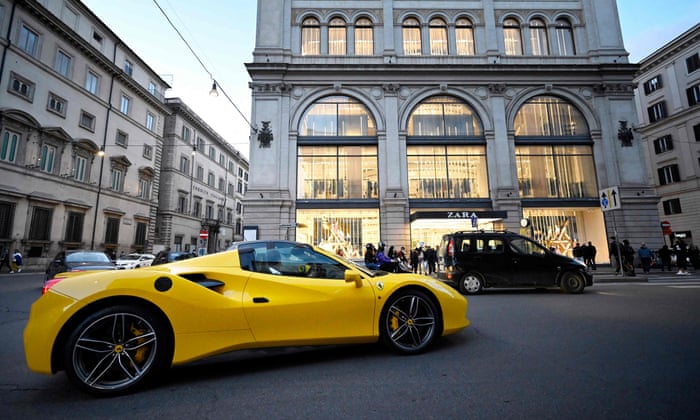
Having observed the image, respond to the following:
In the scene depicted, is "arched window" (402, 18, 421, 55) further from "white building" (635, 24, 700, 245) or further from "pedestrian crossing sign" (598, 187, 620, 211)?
"white building" (635, 24, 700, 245)

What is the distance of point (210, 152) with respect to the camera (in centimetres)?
4525

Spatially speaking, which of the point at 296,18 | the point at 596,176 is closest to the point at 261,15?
the point at 296,18

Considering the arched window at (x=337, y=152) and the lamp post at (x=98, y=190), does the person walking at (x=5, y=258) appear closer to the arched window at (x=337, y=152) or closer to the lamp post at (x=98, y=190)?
the lamp post at (x=98, y=190)

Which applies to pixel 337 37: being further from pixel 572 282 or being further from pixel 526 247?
pixel 572 282

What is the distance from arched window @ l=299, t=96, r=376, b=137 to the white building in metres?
25.9

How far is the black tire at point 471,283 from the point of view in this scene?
30.8 feet

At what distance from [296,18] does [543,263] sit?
22374mm

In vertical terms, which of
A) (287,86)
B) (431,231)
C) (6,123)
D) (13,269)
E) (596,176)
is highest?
(287,86)

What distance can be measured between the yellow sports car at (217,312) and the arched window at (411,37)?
22.7 meters

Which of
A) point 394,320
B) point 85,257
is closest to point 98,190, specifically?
point 85,257

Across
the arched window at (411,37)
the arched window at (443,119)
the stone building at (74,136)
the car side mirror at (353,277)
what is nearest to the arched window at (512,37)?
the arched window at (443,119)

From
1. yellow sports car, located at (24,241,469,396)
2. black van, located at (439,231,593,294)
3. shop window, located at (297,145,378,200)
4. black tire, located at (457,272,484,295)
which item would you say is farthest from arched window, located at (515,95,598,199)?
yellow sports car, located at (24,241,469,396)

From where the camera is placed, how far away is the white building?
2867 centimetres

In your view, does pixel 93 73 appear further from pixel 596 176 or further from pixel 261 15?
pixel 596 176
